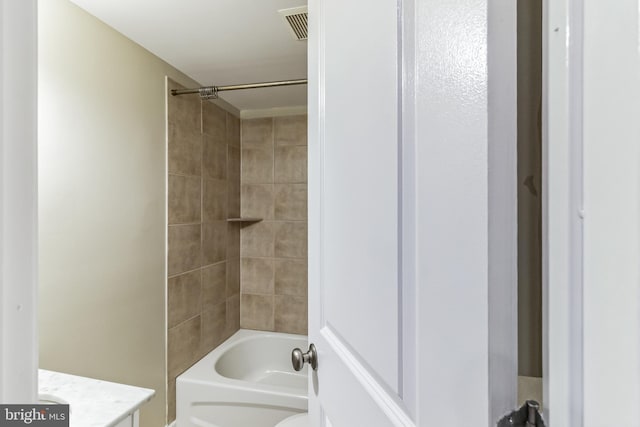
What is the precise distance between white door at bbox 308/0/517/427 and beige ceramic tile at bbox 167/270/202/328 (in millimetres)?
1544

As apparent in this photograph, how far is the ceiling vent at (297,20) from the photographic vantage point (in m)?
1.38

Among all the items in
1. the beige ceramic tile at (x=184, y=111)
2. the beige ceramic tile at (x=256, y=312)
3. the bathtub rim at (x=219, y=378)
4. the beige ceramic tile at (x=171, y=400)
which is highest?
the beige ceramic tile at (x=184, y=111)

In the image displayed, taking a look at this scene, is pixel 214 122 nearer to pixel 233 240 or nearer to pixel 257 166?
pixel 257 166

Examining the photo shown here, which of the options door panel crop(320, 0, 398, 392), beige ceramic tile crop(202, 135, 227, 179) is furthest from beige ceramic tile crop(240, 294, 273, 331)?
door panel crop(320, 0, 398, 392)

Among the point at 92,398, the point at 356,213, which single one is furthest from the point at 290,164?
the point at 356,213

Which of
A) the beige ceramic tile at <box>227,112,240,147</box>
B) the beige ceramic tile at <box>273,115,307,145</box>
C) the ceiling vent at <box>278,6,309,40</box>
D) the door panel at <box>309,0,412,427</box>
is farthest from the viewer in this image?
the beige ceramic tile at <box>273,115,307,145</box>

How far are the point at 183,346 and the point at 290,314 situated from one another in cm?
95

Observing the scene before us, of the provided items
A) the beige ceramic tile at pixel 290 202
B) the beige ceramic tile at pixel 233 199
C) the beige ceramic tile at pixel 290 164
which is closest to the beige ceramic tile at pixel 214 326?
the beige ceramic tile at pixel 233 199

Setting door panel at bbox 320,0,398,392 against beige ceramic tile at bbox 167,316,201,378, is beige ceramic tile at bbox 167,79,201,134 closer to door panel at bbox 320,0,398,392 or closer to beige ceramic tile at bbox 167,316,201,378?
beige ceramic tile at bbox 167,316,201,378

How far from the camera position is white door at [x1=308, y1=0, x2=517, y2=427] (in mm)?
323

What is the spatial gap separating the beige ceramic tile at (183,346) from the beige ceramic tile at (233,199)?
878 mm

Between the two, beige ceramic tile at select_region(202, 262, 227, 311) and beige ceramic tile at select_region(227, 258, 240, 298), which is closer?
beige ceramic tile at select_region(202, 262, 227, 311)

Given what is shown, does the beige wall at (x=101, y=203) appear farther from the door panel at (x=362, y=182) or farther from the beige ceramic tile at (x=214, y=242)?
the door panel at (x=362, y=182)
